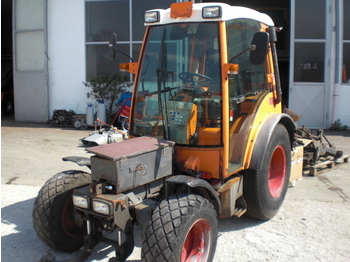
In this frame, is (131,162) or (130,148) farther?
(130,148)

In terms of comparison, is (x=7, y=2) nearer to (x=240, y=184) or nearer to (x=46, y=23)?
(x=46, y=23)

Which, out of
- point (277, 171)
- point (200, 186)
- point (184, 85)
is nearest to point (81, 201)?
point (200, 186)

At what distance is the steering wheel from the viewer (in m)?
3.77

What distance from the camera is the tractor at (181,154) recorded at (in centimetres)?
316

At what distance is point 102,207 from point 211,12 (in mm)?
2034

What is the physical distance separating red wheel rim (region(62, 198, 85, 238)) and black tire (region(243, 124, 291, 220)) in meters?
1.84

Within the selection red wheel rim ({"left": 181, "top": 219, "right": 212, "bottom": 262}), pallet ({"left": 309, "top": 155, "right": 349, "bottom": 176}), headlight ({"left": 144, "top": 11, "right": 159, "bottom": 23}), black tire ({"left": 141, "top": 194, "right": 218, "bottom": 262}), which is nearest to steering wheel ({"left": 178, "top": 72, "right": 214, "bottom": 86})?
headlight ({"left": 144, "top": 11, "right": 159, "bottom": 23})

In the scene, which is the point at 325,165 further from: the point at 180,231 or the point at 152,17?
the point at 180,231

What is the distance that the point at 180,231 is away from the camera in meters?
3.00

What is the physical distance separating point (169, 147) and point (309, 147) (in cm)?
377

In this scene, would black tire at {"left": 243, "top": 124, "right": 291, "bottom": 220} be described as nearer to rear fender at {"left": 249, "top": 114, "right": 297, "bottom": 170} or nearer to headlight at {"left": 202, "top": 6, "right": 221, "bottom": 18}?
rear fender at {"left": 249, "top": 114, "right": 297, "bottom": 170}

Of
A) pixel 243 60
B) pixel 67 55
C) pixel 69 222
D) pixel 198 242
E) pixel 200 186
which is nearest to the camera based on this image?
pixel 198 242

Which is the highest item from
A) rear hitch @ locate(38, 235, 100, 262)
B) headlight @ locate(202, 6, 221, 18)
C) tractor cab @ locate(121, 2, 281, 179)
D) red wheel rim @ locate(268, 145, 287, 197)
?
headlight @ locate(202, 6, 221, 18)

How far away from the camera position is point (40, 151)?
8.29m
